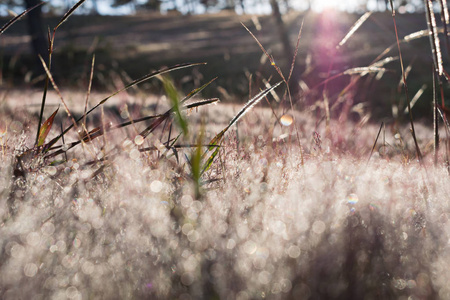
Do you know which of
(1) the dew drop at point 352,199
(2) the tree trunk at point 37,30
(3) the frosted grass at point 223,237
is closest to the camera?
(3) the frosted grass at point 223,237

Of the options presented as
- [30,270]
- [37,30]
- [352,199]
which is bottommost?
[37,30]

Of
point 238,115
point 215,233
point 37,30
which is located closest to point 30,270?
point 215,233

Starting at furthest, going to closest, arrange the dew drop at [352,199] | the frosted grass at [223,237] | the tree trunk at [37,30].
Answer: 1. the tree trunk at [37,30]
2. the dew drop at [352,199]
3. the frosted grass at [223,237]

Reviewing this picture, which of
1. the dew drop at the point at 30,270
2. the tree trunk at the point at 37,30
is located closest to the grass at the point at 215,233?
the dew drop at the point at 30,270

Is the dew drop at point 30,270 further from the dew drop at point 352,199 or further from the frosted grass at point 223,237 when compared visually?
the dew drop at point 352,199

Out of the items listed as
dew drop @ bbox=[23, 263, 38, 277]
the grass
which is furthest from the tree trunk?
dew drop @ bbox=[23, 263, 38, 277]

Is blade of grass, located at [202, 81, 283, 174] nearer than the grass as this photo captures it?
No

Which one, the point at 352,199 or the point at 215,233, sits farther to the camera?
the point at 352,199

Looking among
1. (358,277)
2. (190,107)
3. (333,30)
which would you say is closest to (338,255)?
(358,277)

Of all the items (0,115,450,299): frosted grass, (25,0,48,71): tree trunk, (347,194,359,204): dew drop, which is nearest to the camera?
(0,115,450,299): frosted grass

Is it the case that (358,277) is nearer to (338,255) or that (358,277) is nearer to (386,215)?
(338,255)

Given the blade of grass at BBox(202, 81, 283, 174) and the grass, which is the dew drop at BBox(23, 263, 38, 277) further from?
the blade of grass at BBox(202, 81, 283, 174)

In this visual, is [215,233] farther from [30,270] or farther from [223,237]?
[30,270]

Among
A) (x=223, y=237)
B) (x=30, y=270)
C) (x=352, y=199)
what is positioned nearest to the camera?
(x=30, y=270)
